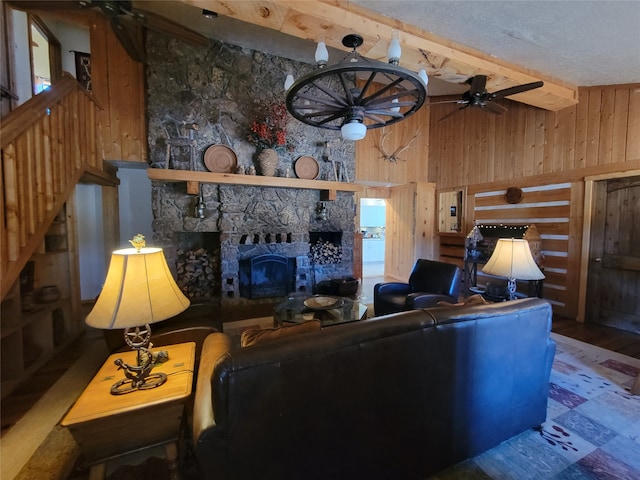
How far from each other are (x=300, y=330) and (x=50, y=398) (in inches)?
92.0

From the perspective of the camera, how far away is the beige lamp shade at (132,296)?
121cm

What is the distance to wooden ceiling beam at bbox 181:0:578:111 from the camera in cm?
216

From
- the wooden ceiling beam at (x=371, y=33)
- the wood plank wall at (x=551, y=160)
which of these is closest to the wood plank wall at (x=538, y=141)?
the wood plank wall at (x=551, y=160)

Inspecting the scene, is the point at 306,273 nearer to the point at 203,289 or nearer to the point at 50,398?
the point at 203,289

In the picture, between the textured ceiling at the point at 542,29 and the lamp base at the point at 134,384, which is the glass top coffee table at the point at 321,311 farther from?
the textured ceiling at the point at 542,29

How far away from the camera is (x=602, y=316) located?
3824 millimetres

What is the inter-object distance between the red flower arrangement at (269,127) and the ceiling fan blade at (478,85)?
8.63 feet

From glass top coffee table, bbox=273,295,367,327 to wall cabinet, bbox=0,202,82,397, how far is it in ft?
7.24

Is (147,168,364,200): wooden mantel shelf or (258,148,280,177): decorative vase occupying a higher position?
(258,148,280,177): decorative vase

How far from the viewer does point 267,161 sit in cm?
435

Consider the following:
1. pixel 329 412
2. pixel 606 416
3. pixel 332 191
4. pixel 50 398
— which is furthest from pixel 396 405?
pixel 332 191

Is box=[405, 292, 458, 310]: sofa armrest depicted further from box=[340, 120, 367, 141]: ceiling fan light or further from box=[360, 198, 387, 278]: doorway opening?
box=[360, 198, 387, 278]: doorway opening

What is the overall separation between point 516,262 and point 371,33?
2.26 m

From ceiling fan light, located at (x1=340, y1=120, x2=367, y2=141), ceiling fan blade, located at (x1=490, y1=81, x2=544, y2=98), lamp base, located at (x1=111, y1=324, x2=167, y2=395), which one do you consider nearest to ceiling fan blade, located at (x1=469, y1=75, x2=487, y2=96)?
ceiling fan blade, located at (x1=490, y1=81, x2=544, y2=98)
